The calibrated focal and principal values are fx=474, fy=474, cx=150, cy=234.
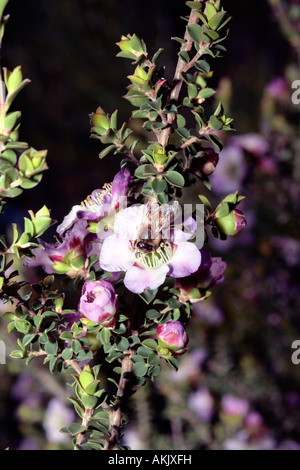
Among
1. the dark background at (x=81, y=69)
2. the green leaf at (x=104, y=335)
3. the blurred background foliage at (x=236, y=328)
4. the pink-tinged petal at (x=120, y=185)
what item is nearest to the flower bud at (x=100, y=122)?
the pink-tinged petal at (x=120, y=185)

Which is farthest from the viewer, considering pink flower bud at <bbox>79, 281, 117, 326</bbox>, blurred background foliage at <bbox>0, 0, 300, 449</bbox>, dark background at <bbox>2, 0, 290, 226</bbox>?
dark background at <bbox>2, 0, 290, 226</bbox>

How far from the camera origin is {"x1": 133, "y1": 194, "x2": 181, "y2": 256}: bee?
0.33 metres

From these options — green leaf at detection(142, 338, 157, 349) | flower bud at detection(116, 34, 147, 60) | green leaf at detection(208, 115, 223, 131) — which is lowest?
green leaf at detection(142, 338, 157, 349)

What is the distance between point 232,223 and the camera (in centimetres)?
35

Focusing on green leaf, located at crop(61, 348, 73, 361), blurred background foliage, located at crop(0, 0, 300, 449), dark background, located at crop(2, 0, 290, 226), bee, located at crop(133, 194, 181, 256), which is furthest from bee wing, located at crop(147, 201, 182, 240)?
dark background, located at crop(2, 0, 290, 226)

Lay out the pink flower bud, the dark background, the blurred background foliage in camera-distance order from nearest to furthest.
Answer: the pink flower bud
the blurred background foliage
the dark background

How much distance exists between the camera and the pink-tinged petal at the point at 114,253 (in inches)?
12.9

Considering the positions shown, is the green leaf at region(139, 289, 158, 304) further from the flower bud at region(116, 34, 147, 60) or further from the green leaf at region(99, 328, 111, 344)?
the flower bud at region(116, 34, 147, 60)

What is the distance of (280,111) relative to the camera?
42.3 inches

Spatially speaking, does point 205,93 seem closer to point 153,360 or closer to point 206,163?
point 206,163

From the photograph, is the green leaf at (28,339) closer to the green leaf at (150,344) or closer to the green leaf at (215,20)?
the green leaf at (150,344)

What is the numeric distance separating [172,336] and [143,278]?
0.04 m

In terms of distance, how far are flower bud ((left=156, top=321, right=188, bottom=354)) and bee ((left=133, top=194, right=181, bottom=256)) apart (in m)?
0.05
